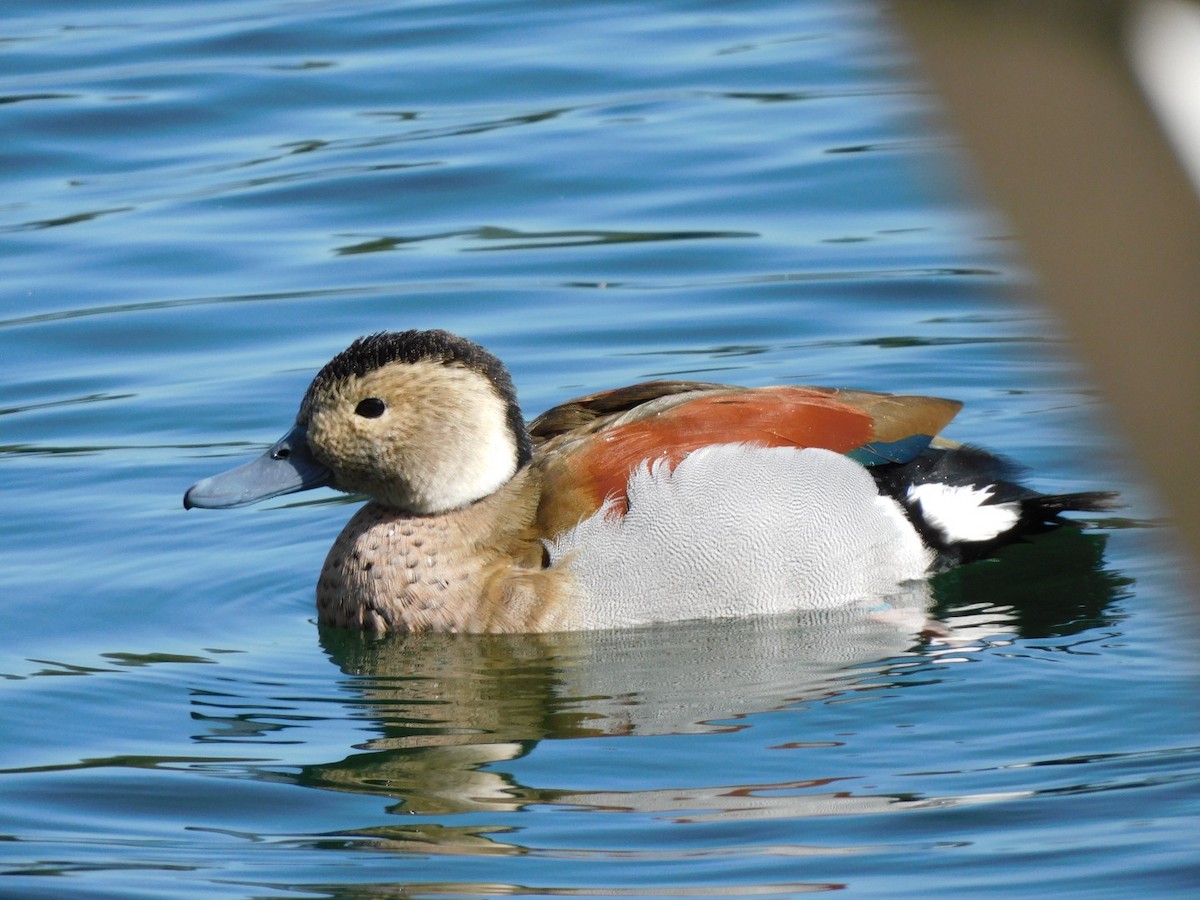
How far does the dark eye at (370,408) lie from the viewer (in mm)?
6224

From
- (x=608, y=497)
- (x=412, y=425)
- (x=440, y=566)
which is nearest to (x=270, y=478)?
(x=412, y=425)

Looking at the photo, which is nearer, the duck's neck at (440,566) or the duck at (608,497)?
the duck at (608,497)

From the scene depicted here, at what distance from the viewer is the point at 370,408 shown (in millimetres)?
6238

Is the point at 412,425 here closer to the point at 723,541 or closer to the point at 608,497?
the point at 608,497

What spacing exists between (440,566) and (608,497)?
2.16ft

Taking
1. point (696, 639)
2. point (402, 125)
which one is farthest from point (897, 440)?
point (402, 125)

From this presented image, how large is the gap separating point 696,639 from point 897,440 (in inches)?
41.7

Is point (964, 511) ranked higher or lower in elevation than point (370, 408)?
lower

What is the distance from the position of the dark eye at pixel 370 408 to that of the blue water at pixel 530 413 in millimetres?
819

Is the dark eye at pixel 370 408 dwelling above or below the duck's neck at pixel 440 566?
above

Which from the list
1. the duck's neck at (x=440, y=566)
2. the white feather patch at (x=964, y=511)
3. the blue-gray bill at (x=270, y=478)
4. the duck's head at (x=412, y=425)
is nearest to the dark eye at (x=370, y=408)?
the duck's head at (x=412, y=425)

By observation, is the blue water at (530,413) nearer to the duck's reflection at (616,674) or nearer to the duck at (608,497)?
the duck's reflection at (616,674)

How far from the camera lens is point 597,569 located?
5977mm

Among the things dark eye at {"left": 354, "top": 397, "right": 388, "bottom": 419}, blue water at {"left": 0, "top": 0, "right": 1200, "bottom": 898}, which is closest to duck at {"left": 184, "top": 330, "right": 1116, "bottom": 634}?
dark eye at {"left": 354, "top": 397, "right": 388, "bottom": 419}
